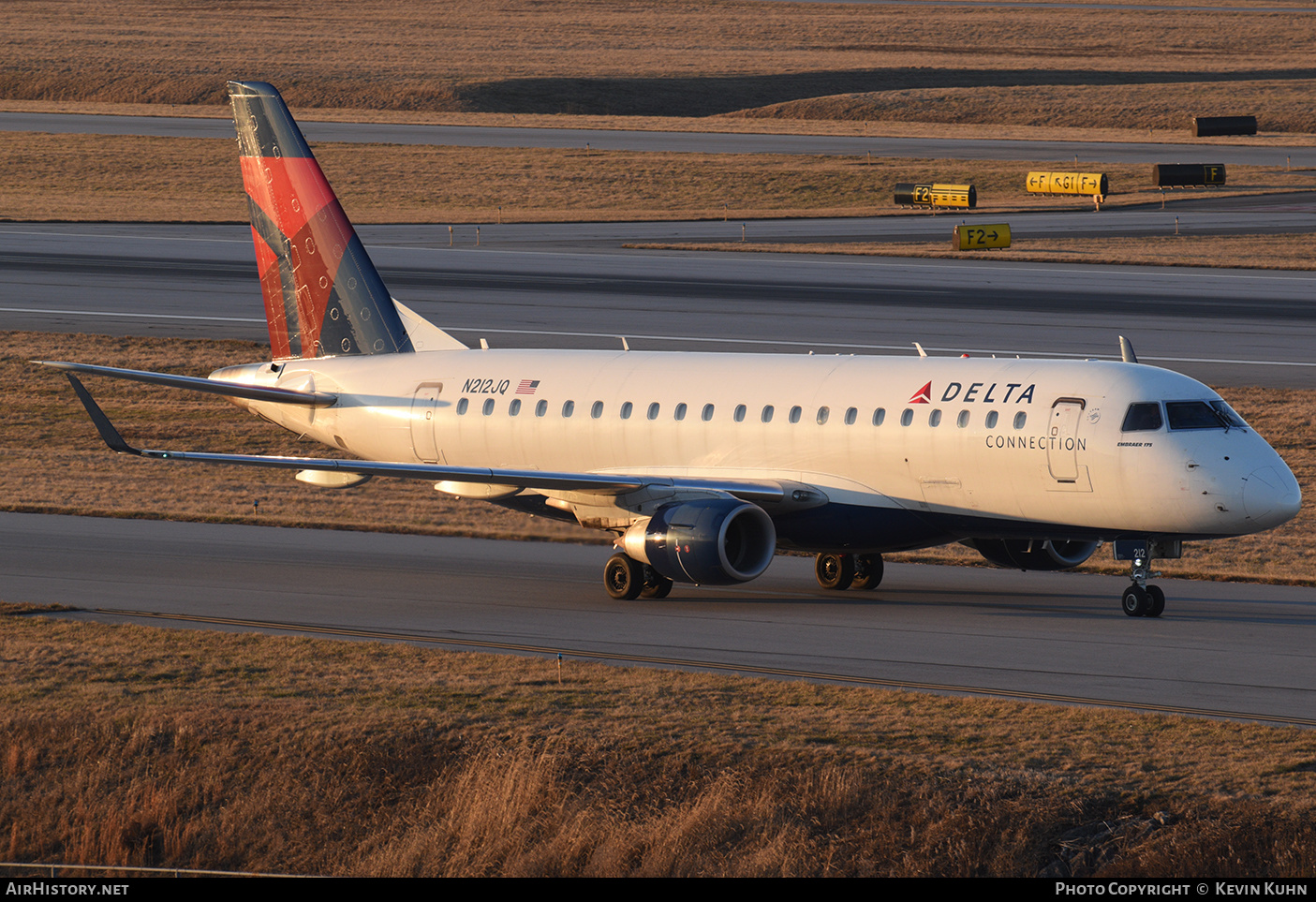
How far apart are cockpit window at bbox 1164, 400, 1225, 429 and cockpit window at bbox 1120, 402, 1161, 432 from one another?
0.61 feet

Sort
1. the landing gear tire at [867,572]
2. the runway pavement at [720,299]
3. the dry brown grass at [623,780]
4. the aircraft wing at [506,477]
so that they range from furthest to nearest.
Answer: the runway pavement at [720,299], the landing gear tire at [867,572], the aircraft wing at [506,477], the dry brown grass at [623,780]

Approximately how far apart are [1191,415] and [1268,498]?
6.16 feet

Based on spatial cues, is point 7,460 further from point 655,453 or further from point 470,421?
point 655,453

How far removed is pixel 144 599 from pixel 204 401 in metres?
23.3

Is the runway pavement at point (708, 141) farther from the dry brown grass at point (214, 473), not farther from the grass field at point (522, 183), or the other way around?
the dry brown grass at point (214, 473)

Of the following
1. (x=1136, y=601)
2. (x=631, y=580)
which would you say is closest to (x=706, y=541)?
(x=631, y=580)

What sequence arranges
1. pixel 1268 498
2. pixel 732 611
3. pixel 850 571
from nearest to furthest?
pixel 1268 498 < pixel 732 611 < pixel 850 571

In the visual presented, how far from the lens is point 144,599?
30.4m

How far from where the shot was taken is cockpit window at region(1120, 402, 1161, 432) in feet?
93.2

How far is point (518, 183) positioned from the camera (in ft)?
336

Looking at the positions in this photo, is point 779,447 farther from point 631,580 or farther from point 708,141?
point 708,141

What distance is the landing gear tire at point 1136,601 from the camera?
29.0 m

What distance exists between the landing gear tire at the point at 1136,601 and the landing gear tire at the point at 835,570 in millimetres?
5370

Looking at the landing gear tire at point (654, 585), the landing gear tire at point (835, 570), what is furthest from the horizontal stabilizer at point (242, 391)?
the landing gear tire at point (835, 570)
